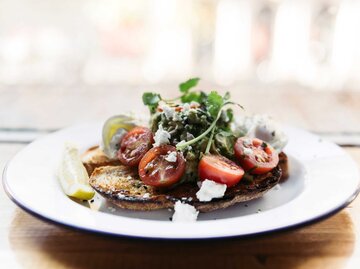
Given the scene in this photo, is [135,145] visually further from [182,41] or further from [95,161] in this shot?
[182,41]

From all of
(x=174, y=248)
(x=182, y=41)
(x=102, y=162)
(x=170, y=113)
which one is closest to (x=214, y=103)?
(x=170, y=113)

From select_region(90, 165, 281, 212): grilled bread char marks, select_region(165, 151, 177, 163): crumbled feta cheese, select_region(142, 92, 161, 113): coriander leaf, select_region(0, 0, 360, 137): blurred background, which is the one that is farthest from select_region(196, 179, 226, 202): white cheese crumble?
select_region(0, 0, 360, 137): blurred background

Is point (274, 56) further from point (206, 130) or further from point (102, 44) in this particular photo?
point (206, 130)

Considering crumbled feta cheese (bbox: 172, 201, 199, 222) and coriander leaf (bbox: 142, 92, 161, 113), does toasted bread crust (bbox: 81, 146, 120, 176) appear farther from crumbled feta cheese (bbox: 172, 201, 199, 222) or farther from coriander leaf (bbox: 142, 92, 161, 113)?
crumbled feta cheese (bbox: 172, 201, 199, 222)

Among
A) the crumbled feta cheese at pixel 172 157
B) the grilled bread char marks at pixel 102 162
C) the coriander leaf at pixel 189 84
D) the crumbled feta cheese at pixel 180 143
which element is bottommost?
the grilled bread char marks at pixel 102 162

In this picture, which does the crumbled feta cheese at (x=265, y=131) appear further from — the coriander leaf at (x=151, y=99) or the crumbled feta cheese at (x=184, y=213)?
the crumbled feta cheese at (x=184, y=213)

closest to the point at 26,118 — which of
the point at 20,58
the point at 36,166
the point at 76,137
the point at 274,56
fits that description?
the point at 76,137

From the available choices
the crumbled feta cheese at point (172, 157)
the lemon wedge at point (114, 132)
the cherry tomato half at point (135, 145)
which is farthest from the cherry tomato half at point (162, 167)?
the lemon wedge at point (114, 132)
